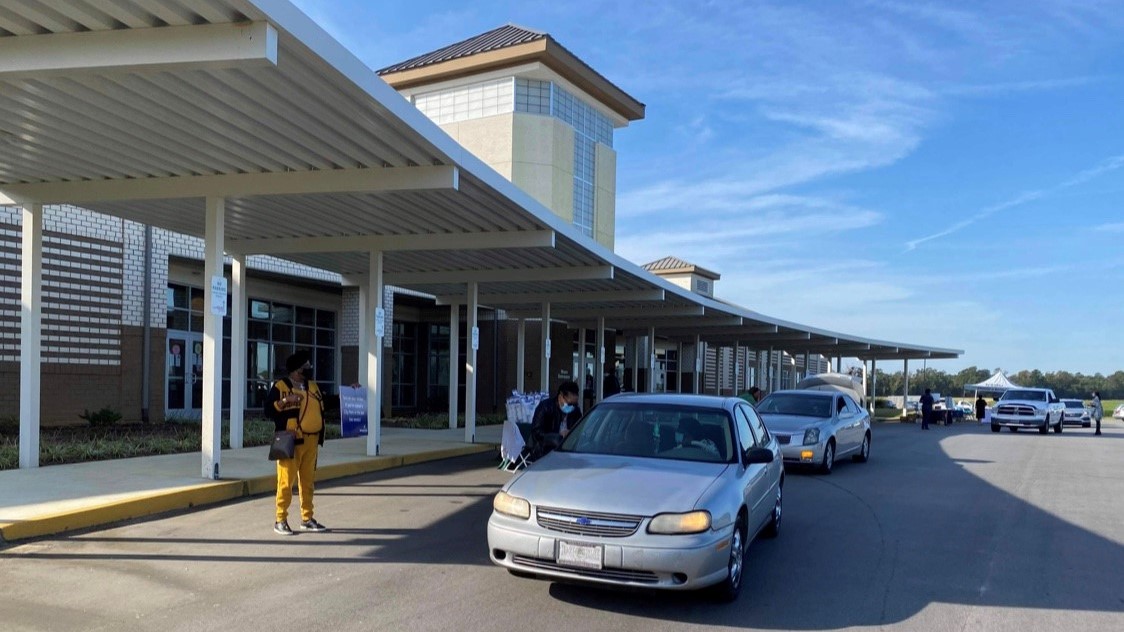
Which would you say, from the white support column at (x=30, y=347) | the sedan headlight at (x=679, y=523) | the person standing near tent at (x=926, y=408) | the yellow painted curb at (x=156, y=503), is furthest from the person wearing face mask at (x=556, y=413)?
the person standing near tent at (x=926, y=408)

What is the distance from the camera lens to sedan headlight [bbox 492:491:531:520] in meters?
6.46

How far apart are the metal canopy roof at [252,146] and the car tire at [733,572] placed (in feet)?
17.1

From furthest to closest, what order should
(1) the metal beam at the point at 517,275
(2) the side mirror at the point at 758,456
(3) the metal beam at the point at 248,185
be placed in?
1. (1) the metal beam at the point at 517,275
2. (3) the metal beam at the point at 248,185
3. (2) the side mirror at the point at 758,456

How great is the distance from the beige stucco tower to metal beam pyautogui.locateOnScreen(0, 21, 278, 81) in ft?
88.7

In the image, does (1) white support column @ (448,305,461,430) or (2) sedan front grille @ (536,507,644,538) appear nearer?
(2) sedan front grille @ (536,507,644,538)

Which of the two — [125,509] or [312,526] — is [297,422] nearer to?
[312,526]

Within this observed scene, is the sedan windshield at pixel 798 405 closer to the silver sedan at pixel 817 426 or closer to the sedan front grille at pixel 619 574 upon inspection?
the silver sedan at pixel 817 426

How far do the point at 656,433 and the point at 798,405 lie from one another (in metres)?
9.60

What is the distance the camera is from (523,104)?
3528 centimetres

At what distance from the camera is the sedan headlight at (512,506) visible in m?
6.46

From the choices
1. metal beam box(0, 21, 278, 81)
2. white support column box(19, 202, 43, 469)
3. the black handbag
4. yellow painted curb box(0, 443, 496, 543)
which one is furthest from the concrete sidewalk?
metal beam box(0, 21, 278, 81)

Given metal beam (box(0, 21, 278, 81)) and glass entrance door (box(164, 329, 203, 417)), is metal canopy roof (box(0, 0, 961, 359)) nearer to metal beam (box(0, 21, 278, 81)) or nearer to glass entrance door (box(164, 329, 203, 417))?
metal beam (box(0, 21, 278, 81))

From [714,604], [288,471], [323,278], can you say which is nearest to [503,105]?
[323,278]

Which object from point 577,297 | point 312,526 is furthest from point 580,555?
point 577,297
